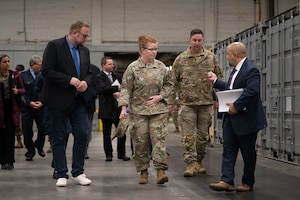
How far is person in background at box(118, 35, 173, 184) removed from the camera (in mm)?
7078

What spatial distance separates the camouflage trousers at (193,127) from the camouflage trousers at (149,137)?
2.82 feet

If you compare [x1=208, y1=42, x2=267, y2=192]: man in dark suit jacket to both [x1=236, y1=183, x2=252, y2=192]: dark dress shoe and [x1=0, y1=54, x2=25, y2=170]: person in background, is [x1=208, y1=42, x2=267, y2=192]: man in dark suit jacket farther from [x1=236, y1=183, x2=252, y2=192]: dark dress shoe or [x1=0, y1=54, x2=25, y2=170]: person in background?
[x1=0, y1=54, x2=25, y2=170]: person in background

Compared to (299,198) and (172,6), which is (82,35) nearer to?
(299,198)

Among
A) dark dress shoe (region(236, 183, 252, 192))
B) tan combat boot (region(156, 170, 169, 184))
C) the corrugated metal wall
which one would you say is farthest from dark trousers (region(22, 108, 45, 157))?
dark dress shoe (region(236, 183, 252, 192))

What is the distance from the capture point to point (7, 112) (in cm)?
881

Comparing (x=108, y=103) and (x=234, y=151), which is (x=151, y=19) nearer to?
(x=108, y=103)

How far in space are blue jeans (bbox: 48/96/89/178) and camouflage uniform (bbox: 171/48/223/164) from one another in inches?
62.5

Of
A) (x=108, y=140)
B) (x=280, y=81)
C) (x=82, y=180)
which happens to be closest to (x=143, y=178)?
(x=82, y=180)

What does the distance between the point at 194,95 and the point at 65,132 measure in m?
1.96

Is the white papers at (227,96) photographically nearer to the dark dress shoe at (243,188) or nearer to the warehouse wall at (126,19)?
the dark dress shoe at (243,188)

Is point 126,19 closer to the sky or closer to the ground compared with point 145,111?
closer to the sky

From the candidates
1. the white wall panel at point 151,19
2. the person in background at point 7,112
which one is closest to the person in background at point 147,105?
the person in background at point 7,112

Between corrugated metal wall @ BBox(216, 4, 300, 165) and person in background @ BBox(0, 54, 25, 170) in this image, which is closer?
person in background @ BBox(0, 54, 25, 170)

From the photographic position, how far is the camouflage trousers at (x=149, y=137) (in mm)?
7074
